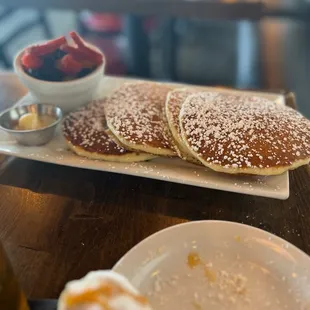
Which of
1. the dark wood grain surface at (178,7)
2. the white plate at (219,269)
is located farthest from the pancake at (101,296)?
the dark wood grain surface at (178,7)

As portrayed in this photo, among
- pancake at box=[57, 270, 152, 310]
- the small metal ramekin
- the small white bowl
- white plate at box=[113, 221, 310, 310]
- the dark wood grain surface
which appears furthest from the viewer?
the dark wood grain surface

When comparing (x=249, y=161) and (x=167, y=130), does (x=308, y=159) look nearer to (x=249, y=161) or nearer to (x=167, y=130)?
(x=249, y=161)

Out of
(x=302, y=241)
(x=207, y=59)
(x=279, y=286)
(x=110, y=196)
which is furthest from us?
(x=207, y=59)

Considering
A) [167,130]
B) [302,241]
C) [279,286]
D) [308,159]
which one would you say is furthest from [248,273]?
[167,130]

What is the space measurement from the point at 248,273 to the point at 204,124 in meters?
0.38

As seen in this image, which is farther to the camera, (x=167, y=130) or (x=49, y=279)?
(x=167, y=130)

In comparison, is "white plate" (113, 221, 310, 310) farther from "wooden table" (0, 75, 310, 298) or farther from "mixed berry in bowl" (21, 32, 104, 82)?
"mixed berry in bowl" (21, 32, 104, 82)

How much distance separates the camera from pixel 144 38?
2350 millimetres

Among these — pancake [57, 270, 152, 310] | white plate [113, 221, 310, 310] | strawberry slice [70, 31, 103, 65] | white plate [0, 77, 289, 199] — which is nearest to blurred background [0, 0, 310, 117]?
strawberry slice [70, 31, 103, 65]

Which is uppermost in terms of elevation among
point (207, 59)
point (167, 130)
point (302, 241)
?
point (167, 130)

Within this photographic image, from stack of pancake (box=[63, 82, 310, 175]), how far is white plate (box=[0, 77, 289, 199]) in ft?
0.08

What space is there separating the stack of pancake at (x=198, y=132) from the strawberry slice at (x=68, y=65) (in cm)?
13

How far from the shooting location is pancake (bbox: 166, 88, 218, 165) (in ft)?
3.10

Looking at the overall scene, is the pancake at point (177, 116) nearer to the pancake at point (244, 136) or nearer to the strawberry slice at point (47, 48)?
the pancake at point (244, 136)
